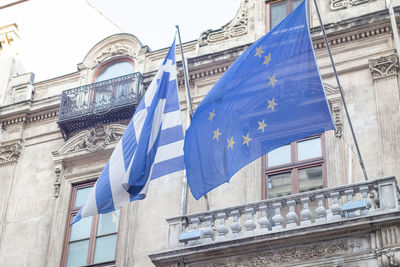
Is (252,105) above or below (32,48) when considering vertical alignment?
below

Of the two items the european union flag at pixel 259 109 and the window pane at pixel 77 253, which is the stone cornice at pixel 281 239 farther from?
the window pane at pixel 77 253

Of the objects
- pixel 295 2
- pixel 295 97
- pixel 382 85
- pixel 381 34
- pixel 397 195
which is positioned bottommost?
pixel 397 195

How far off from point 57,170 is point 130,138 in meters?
3.95

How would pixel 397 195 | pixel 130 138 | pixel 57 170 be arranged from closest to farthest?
1. pixel 397 195
2. pixel 130 138
3. pixel 57 170

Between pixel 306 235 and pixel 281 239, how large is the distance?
0.42 metres

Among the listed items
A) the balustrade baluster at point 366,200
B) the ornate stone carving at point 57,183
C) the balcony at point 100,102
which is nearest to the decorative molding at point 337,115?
the balustrade baluster at point 366,200

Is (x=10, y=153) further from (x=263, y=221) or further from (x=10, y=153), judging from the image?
(x=263, y=221)

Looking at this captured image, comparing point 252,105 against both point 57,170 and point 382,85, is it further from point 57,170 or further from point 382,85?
point 57,170

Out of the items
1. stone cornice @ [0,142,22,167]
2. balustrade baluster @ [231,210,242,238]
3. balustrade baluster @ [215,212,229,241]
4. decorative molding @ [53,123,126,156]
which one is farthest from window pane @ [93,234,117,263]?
balustrade baluster @ [231,210,242,238]

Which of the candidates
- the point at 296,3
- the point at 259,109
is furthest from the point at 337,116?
the point at 296,3

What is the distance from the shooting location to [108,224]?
19469 millimetres

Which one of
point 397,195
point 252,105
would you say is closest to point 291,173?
point 252,105

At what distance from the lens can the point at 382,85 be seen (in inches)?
727

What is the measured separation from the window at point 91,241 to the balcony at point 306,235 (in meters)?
3.34
